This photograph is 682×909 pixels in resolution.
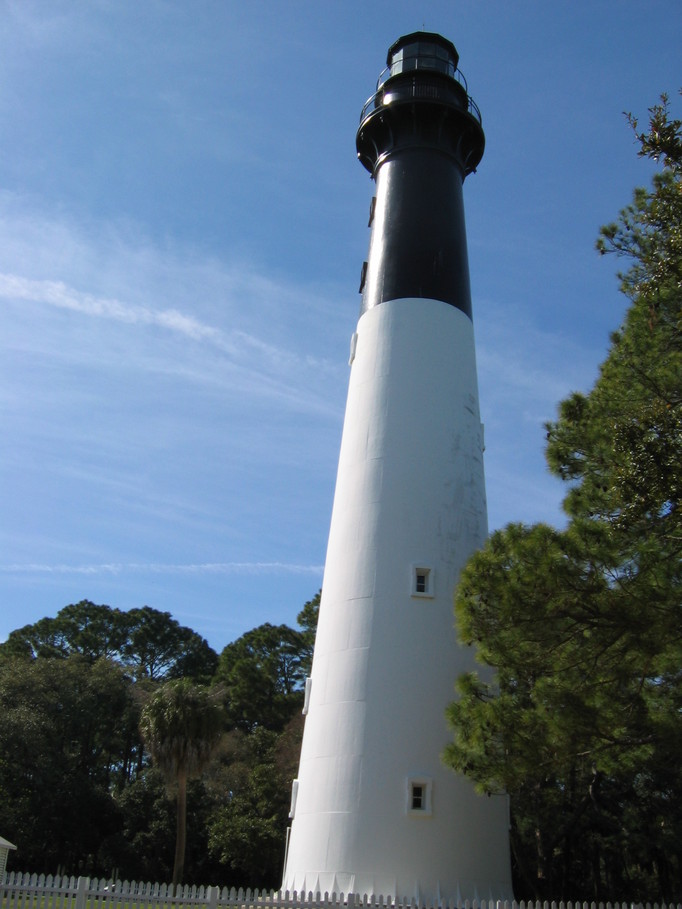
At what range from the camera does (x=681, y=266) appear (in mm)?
8648

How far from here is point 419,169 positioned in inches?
735

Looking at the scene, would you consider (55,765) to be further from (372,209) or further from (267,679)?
(372,209)

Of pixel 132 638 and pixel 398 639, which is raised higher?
pixel 132 638

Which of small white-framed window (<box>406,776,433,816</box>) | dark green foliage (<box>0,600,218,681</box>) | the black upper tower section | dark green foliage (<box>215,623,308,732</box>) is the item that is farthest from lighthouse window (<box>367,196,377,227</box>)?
dark green foliage (<box>0,600,218,681</box>)

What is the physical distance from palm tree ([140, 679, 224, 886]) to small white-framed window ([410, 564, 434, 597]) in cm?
1303

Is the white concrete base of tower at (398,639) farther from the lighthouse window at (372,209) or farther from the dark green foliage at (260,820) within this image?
the dark green foliage at (260,820)

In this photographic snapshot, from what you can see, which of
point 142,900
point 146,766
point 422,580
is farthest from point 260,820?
point 142,900

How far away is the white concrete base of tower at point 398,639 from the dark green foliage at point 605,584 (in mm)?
2576

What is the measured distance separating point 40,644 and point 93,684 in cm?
1387

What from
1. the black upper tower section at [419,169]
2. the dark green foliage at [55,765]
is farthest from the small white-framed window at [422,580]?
the dark green foliage at [55,765]

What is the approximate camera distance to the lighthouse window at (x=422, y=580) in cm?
1464

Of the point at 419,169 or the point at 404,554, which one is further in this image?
the point at 419,169

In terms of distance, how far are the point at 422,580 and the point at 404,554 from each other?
560 mm

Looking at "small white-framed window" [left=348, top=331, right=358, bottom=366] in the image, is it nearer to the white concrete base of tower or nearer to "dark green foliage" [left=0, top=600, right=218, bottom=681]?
the white concrete base of tower
